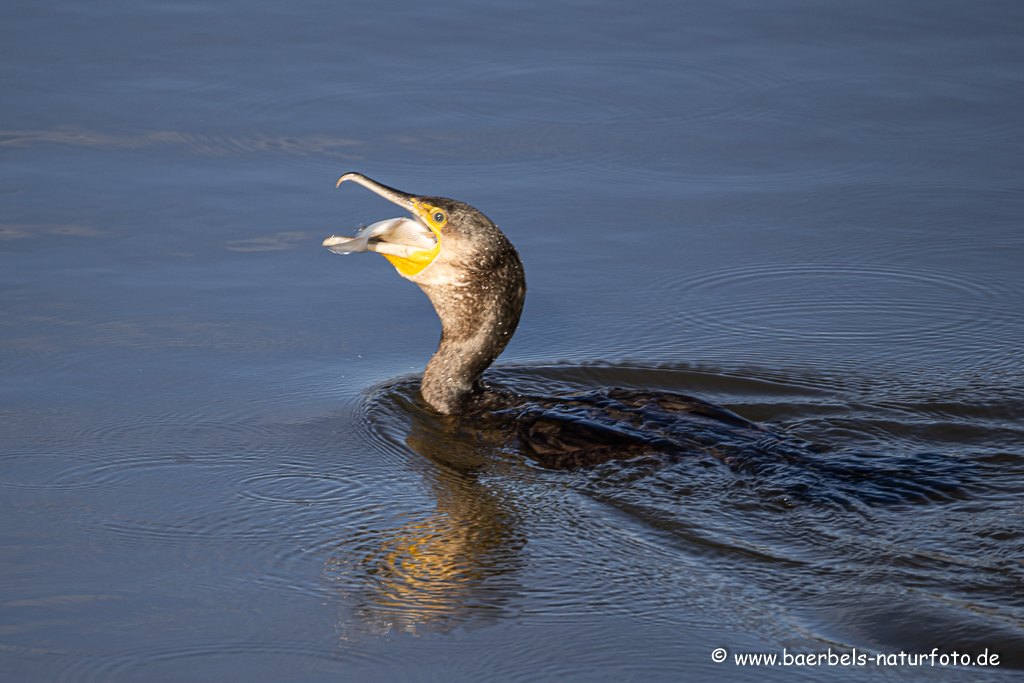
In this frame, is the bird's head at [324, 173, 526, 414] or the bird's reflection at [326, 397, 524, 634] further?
the bird's head at [324, 173, 526, 414]

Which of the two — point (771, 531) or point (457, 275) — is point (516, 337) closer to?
point (457, 275)

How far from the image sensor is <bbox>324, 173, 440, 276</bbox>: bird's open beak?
210 inches

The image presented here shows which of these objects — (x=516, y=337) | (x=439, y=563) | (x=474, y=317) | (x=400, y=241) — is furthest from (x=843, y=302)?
(x=439, y=563)

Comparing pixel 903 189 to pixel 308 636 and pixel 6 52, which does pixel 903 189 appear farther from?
pixel 6 52

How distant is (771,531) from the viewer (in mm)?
4117

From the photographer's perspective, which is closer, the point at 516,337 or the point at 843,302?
the point at 516,337

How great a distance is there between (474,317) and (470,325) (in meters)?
0.04

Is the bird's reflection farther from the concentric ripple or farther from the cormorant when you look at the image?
the concentric ripple

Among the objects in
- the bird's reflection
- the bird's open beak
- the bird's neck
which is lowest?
the bird's reflection

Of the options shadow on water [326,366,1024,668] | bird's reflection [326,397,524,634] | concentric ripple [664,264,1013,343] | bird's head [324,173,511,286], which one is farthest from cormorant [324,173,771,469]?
concentric ripple [664,264,1013,343]

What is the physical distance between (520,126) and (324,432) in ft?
13.2

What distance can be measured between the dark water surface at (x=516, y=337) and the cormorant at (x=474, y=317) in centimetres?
24

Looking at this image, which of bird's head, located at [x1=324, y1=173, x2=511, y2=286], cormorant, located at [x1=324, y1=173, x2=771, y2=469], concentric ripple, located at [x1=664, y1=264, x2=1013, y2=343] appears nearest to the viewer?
cormorant, located at [x1=324, y1=173, x2=771, y2=469]

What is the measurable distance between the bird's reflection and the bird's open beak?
1.02 meters
